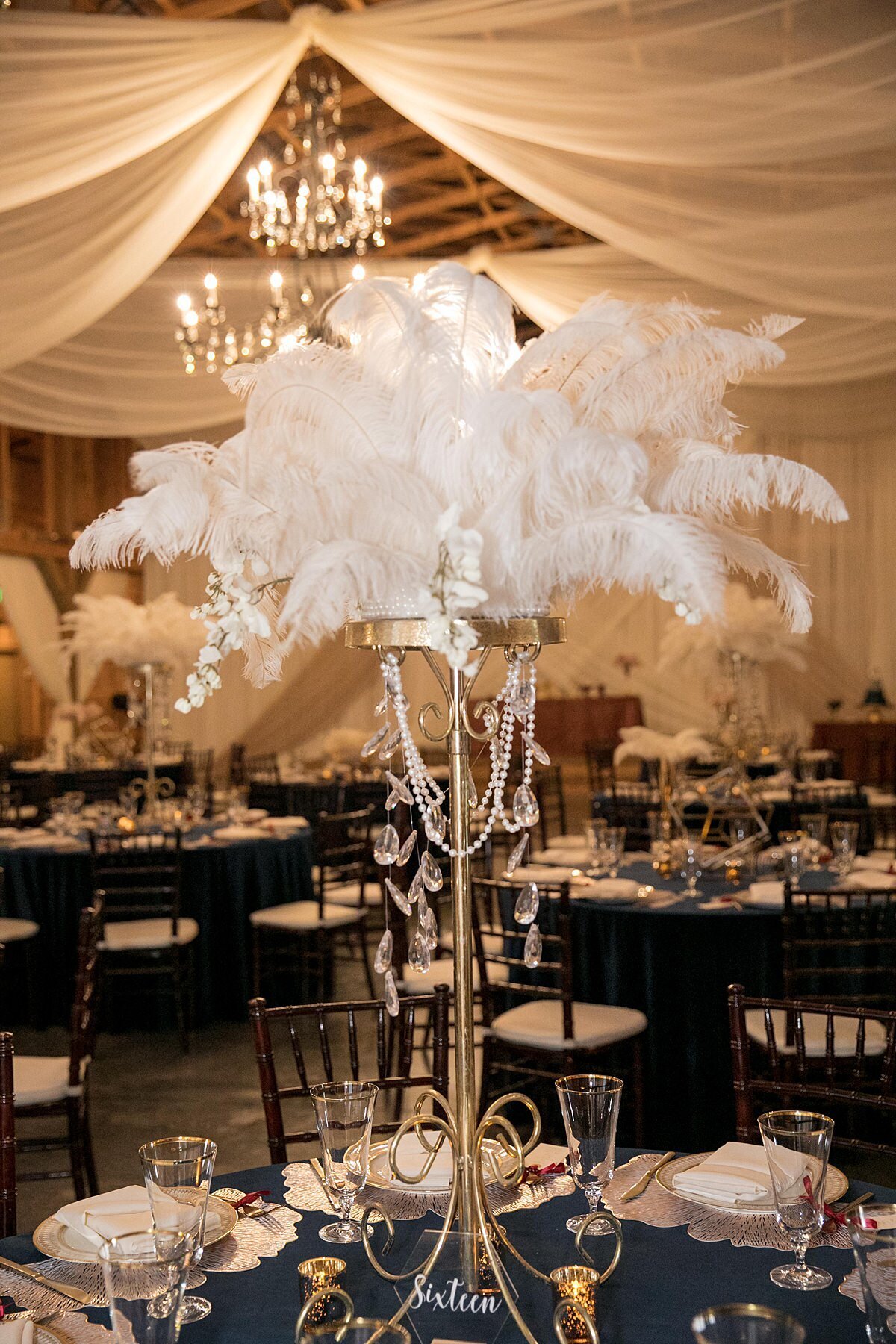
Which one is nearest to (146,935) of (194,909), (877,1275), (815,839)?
(194,909)

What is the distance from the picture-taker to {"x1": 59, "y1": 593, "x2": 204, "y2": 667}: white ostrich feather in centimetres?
754

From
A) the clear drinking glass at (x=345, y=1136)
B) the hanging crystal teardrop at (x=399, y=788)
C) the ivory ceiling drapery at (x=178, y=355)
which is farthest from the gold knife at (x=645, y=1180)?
the ivory ceiling drapery at (x=178, y=355)

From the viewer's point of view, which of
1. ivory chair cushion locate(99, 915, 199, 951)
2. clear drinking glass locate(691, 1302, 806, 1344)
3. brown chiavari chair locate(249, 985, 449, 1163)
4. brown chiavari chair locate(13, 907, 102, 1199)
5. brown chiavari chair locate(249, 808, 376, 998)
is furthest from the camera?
brown chiavari chair locate(249, 808, 376, 998)

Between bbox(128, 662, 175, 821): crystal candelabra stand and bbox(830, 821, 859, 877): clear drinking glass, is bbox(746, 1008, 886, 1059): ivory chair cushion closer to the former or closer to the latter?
bbox(830, 821, 859, 877): clear drinking glass

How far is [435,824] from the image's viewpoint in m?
1.71

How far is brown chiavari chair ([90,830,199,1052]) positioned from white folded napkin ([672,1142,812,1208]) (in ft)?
12.6

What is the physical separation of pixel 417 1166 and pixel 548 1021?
2.08 meters

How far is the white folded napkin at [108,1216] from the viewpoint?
1.88 metres

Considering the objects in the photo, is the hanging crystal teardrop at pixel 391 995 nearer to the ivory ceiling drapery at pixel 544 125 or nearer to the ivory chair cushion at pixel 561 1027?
the ivory chair cushion at pixel 561 1027

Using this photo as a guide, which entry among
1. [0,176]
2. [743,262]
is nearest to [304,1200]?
[0,176]

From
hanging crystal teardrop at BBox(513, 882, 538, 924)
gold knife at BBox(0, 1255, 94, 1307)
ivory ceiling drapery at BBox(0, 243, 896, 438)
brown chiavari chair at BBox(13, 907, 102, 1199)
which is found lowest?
brown chiavari chair at BBox(13, 907, 102, 1199)

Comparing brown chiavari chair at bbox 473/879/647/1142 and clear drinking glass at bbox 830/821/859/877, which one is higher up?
clear drinking glass at bbox 830/821/859/877

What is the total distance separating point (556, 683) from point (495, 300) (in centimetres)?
1450

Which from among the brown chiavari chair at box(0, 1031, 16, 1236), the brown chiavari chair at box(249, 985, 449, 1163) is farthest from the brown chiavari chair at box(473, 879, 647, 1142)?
the brown chiavari chair at box(0, 1031, 16, 1236)
